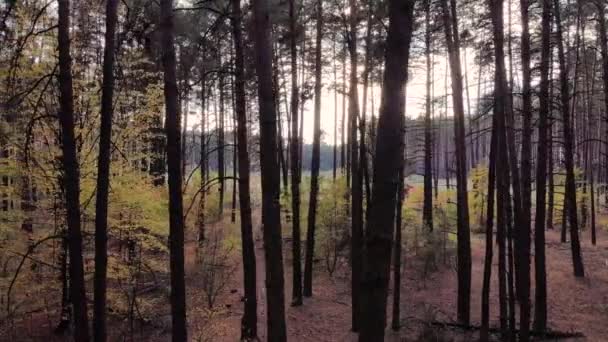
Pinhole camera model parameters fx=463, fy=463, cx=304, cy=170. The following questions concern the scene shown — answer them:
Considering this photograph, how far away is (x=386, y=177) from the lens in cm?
257

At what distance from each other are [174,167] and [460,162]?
855cm

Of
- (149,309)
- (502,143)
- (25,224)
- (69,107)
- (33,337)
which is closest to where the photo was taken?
(69,107)

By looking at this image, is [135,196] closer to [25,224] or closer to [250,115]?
[25,224]

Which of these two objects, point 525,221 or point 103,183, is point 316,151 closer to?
point 525,221

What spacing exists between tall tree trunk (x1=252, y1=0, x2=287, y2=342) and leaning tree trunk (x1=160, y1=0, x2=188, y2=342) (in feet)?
3.88

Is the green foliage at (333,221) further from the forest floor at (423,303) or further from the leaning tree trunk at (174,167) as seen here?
the leaning tree trunk at (174,167)

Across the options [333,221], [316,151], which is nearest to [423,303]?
[333,221]

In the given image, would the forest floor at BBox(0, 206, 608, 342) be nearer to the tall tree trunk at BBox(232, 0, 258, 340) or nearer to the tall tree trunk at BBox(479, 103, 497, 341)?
the tall tree trunk at BBox(479, 103, 497, 341)

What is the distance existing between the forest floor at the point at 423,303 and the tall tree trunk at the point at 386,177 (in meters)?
9.06

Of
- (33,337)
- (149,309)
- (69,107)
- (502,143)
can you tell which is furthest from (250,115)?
(69,107)

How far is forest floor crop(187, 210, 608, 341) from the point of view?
1280 cm

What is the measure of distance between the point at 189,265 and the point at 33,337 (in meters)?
7.11

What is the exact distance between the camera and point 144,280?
16359 millimetres

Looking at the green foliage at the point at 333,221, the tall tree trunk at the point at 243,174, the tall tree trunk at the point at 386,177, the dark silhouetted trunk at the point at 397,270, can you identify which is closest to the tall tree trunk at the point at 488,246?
the dark silhouetted trunk at the point at 397,270
